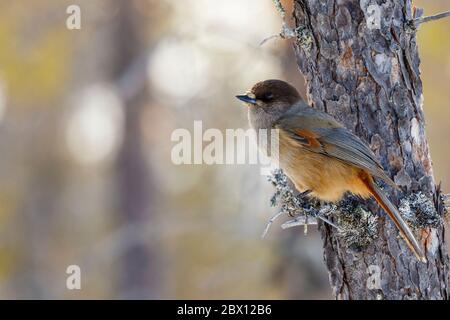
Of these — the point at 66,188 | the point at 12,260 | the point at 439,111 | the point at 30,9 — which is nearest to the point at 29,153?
the point at 66,188

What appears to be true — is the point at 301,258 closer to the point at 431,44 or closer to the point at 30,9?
the point at 431,44

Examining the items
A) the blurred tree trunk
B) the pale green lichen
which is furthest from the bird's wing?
the blurred tree trunk

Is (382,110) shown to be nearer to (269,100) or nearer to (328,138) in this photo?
(328,138)

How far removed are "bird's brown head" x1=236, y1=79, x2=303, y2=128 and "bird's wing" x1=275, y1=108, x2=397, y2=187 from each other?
114 mm

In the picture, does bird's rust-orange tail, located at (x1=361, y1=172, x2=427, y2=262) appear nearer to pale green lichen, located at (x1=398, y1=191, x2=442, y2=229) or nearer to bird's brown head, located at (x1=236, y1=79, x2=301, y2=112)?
pale green lichen, located at (x1=398, y1=191, x2=442, y2=229)

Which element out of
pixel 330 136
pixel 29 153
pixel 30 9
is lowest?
pixel 330 136

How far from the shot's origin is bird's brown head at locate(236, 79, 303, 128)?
670 cm

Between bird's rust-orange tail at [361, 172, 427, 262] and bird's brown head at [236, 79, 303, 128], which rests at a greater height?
bird's brown head at [236, 79, 303, 128]

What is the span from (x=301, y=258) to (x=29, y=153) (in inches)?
383

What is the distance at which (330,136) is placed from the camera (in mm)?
6039

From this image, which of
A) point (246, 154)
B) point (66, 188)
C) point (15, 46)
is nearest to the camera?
point (246, 154)

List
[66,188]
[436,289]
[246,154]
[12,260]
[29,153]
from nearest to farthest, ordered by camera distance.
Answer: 1. [436,289]
2. [246,154]
3. [12,260]
4. [29,153]
5. [66,188]

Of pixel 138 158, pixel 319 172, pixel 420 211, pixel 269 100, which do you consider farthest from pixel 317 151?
pixel 138 158

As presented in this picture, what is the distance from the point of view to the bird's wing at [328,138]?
573 centimetres
